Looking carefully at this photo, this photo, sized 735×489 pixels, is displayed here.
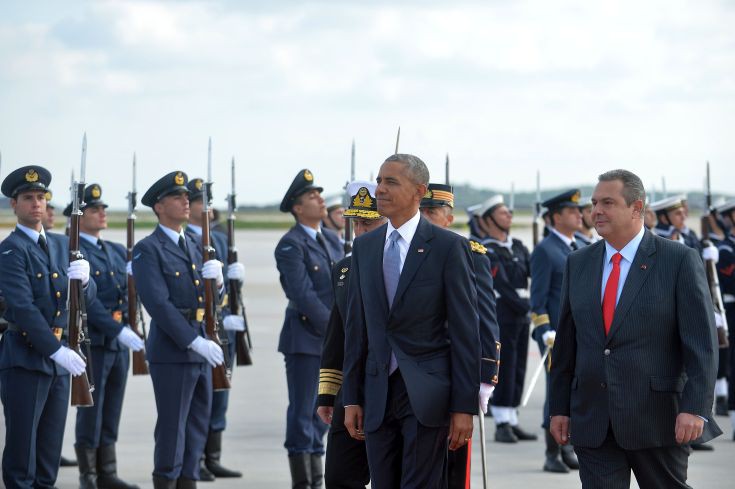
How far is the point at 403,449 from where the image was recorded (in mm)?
5082

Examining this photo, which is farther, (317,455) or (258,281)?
(258,281)

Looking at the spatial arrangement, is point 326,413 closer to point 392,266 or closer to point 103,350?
point 392,266

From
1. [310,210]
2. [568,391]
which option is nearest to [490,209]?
[310,210]

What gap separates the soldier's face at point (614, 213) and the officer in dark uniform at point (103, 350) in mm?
3905

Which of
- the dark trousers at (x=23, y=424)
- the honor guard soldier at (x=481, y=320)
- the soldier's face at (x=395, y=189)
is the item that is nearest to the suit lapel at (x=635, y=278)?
the honor guard soldier at (x=481, y=320)

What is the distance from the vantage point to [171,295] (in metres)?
7.47

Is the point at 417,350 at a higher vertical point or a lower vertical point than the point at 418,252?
lower

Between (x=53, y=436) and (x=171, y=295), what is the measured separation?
1066 mm

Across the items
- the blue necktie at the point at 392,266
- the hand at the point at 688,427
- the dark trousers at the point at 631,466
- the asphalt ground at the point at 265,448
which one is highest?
the blue necktie at the point at 392,266

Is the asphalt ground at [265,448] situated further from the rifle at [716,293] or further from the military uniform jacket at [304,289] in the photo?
the military uniform jacket at [304,289]

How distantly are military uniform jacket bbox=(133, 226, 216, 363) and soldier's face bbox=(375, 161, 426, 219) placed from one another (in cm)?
250

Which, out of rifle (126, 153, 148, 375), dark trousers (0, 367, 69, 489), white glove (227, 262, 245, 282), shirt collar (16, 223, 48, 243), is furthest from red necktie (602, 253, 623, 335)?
white glove (227, 262, 245, 282)

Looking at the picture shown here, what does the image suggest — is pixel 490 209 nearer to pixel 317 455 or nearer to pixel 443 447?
pixel 317 455

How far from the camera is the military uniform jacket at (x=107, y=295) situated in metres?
8.41
